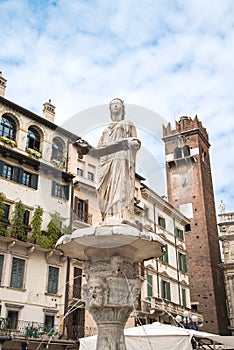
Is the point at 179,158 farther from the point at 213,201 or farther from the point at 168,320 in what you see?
the point at 168,320

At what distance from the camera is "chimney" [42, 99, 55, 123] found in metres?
29.3

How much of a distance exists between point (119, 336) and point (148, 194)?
26871 mm

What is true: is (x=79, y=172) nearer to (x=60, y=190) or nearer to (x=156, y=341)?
(x=60, y=190)

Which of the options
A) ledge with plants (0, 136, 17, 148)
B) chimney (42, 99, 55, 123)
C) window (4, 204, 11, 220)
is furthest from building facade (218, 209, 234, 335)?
window (4, 204, 11, 220)

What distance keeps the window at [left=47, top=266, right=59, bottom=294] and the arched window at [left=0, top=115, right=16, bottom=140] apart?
838 cm

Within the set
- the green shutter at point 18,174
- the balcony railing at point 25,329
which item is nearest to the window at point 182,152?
the green shutter at point 18,174

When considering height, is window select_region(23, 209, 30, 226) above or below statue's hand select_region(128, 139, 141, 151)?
above

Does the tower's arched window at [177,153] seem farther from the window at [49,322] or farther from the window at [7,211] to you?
the window at [49,322]

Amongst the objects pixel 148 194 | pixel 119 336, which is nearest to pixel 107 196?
pixel 119 336

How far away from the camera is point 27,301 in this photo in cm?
2262

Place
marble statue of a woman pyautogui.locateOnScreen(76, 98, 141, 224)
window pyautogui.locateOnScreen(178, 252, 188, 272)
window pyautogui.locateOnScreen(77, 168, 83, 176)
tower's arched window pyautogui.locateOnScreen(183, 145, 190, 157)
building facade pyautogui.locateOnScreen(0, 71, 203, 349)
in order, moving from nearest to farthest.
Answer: marble statue of a woman pyautogui.locateOnScreen(76, 98, 141, 224) → building facade pyautogui.locateOnScreen(0, 71, 203, 349) → window pyautogui.locateOnScreen(77, 168, 83, 176) → window pyautogui.locateOnScreen(178, 252, 188, 272) → tower's arched window pyautogui.locateOnScreen(183, 145, 190, 157)

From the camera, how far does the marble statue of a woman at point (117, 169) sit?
8.37 meters

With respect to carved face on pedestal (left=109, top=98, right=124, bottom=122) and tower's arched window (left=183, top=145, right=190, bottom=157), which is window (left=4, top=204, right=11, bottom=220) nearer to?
carved face on pedestal (left=109, top=98, right=124, bottom=122)

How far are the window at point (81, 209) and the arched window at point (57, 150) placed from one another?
10.4 ft
